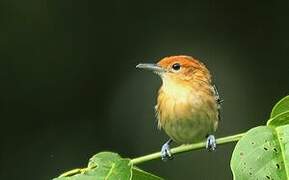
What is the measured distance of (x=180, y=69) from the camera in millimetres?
4359

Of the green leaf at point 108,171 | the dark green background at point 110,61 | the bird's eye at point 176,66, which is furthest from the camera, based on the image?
the dark green background at point 110,61

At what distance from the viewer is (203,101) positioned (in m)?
4.09

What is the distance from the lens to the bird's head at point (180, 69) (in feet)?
14.2

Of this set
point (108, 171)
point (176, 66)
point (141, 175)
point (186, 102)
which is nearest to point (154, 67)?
point (176, 66)

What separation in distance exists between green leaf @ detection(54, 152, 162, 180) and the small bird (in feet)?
4.40

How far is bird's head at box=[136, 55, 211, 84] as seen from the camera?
170 inches

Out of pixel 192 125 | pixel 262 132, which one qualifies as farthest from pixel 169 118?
pixel 262 132

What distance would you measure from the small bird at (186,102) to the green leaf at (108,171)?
52.8 inches

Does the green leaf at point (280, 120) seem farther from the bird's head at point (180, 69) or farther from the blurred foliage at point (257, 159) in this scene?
the bird's head at point (180, 69)

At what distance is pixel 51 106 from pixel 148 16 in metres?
1.31

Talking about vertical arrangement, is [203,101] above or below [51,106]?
above

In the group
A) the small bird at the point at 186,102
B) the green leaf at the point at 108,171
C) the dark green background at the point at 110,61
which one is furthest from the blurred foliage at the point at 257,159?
the dark green background at the point at 110,61

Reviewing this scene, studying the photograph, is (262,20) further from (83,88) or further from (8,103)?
(8,103)

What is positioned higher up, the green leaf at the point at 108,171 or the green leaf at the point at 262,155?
the green leaf at the point at 262,155
